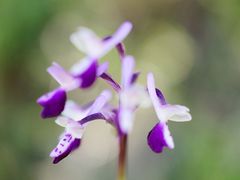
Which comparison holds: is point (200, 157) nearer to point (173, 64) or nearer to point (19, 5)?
point (19, 5)

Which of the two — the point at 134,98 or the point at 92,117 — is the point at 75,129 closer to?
the point at 92,117

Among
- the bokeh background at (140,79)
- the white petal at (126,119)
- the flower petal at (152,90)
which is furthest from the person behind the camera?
the bokeh background at (140,79)

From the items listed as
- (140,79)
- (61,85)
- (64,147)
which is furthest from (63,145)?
(140,79)

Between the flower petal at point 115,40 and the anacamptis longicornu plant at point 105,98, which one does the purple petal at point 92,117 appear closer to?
the anacamptis longicornu plant at point 105,98

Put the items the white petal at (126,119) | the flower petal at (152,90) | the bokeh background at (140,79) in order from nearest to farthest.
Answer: the white petal at (126,119)
the flower petal at (152,90)
the bokeh background at (140,79)

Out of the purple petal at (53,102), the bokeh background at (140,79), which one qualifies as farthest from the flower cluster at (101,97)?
the bokeh background at (140,79)

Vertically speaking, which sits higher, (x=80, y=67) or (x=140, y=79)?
(x=140, y=79)

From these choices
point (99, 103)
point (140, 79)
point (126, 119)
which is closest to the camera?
point (126, 119)

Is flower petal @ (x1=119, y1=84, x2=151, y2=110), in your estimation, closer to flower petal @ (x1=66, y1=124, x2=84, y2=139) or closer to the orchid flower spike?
the orchid flower spike

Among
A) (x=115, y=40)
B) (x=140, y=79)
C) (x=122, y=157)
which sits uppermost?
(x=140, y=79)
